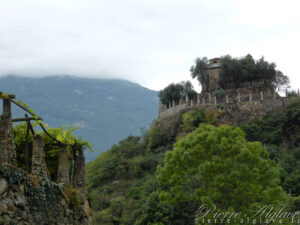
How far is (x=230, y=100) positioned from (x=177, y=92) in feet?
29.8

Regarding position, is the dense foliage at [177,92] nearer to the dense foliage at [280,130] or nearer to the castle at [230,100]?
the castle at [230,100]

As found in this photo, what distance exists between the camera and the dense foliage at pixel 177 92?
2263 inches

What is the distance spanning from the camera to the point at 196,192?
2173cm

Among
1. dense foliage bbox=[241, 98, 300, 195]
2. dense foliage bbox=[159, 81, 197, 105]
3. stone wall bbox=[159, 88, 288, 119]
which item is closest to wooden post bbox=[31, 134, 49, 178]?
dense foliage bbox=[241, 98, 300, 195]

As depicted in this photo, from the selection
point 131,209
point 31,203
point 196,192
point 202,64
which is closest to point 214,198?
point 196,192

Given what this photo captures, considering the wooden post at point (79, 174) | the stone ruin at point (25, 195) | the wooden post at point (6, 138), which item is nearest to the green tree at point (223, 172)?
the wooden post at point (79, 174)

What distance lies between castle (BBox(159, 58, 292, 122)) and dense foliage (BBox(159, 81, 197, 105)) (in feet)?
2.55

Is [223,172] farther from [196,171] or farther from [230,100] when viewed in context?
[230,100]

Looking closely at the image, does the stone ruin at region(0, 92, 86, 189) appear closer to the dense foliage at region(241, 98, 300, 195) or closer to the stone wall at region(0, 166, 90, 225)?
the stone wall at region(0, 166, 90, 225)

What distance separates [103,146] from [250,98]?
120 metres

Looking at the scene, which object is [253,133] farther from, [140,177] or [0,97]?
[0,97]

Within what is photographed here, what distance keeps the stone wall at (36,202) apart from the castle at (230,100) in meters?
36.4

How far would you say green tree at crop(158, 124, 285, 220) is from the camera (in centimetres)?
2100

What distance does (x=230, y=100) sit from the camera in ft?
168
